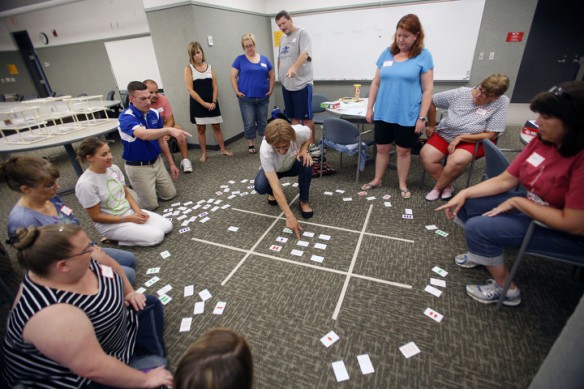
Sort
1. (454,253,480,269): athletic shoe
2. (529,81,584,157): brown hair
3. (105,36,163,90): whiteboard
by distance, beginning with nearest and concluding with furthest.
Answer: (529,81,584,157): brown hair, (454,253,480,269): athletic shoe, (105,36,163,90): whiteboard

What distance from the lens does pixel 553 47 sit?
562cm

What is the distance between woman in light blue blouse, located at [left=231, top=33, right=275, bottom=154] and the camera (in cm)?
401

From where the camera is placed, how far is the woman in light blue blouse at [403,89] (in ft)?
7.70

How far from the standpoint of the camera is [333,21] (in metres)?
5.25

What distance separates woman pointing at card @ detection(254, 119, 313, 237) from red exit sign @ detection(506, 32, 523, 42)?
165 inches

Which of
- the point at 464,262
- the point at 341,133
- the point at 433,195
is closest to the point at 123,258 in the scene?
the point at 341,133

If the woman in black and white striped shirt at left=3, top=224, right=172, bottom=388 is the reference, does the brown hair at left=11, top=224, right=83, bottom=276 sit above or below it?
above

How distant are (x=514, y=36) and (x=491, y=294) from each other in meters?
4.72

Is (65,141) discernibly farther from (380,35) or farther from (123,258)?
(380,35)

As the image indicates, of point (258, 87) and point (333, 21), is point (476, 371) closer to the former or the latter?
point (258, 87)

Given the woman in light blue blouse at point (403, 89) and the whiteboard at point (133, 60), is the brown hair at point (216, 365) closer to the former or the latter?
the woman in light blue blouse at point (403, 89)

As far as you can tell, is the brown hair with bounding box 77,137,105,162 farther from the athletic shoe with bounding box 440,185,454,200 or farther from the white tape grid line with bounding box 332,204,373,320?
the athletic shoe with bounding box 440,185,454,200

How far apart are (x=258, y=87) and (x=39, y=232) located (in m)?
3.60

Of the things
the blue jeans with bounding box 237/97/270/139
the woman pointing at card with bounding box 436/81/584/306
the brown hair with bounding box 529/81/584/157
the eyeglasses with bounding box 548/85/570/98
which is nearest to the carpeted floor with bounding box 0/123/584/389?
the woman pointing at card with bounding box 436/81/584/306
